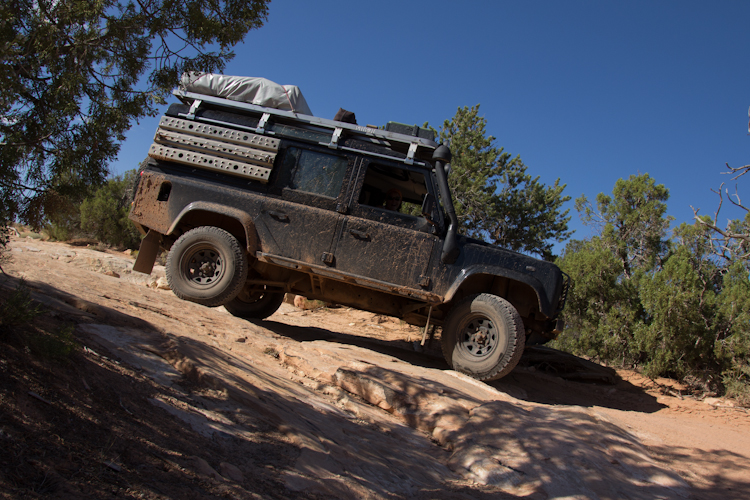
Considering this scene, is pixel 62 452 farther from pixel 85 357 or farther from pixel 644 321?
pixel 644 321

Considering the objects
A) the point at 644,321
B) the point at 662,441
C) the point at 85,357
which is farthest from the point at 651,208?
the point at 85,357

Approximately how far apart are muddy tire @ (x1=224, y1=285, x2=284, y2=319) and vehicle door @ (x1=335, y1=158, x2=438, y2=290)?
5.64ft

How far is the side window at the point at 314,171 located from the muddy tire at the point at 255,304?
168cm

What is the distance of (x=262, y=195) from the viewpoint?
17.3ft

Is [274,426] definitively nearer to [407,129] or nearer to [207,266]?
[207,266]

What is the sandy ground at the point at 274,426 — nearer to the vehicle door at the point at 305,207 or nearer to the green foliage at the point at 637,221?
the vehicle door at the point at 305,207

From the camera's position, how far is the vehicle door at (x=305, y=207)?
203 inches

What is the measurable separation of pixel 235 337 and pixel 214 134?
7.35 ft

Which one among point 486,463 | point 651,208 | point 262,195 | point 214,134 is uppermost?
point 651,208

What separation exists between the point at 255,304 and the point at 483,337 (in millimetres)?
3025

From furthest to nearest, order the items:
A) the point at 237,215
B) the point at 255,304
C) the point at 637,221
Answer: the point at 637,221, the point at 255,304, the point at 237,215

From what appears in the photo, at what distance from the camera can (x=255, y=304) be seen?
21.0ft

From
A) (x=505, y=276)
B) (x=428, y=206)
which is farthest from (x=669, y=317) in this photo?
(x=428, y=206)

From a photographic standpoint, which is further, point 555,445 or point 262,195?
point 262,195
